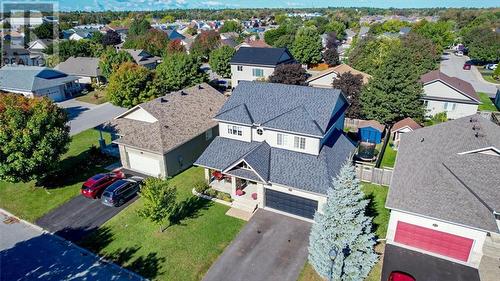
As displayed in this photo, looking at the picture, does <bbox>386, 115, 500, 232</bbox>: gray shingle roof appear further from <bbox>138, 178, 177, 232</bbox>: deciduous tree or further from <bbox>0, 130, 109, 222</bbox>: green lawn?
<bbox>0, 130, 109, 222</bbox>: green lawn

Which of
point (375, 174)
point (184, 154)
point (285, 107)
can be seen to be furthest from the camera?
point (184, 154)

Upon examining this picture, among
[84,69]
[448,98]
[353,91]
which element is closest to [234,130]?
[353,91]

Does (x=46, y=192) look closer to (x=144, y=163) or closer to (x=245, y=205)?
(x=144, y=163)

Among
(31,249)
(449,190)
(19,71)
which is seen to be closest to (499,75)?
(449,190)

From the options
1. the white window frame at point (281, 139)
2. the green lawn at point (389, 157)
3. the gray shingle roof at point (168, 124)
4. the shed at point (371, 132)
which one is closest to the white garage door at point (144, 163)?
the gray shingle roof at point (168, 124)

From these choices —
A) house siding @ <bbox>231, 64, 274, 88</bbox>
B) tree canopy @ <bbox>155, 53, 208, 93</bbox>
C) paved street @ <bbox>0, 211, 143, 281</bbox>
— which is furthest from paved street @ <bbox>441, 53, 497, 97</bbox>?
paved street @ <bbox>0, 211, 143, 281</bbox>

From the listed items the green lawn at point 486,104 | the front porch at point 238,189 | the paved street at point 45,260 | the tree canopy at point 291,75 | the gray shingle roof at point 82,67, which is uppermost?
the tree canopy at point 291,75

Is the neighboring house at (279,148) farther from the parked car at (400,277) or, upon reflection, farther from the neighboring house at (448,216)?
the parked car at (400,277)
